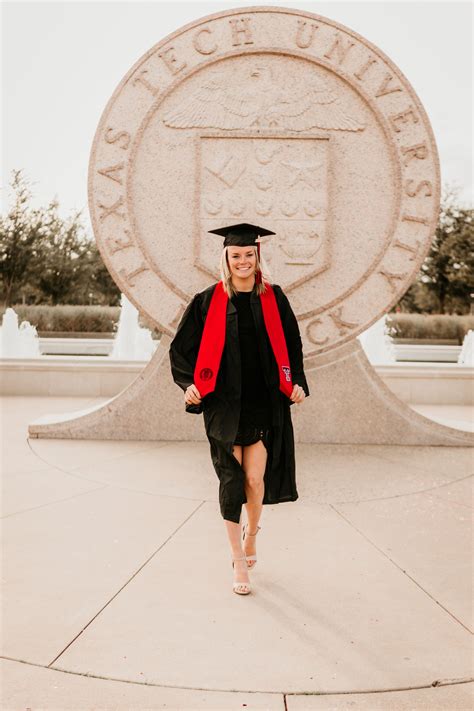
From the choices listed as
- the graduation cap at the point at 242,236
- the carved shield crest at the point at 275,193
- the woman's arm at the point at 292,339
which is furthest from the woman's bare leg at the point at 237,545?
the carved shield crest at the point at 275,193

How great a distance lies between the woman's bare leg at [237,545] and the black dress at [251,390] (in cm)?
6

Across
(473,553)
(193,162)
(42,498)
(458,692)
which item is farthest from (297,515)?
(193,162)

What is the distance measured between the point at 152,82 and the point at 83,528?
3.68 meters

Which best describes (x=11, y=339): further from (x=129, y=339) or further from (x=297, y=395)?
(x=297, y=395)

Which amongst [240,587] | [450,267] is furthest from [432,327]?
[240,587]

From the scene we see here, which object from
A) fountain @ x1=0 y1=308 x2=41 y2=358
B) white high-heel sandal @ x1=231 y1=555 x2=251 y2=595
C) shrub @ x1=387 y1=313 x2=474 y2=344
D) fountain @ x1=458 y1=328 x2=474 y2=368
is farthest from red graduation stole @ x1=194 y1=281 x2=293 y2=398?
shrub @ x1=387 y1=313 x2=474 y2=344

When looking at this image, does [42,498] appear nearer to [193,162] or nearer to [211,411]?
[211,411]

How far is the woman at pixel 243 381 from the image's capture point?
320 cm

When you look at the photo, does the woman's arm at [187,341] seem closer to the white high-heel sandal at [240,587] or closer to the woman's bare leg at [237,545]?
the woman's bare leg at [237,545]

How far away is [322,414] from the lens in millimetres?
5926

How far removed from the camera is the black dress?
3254mm

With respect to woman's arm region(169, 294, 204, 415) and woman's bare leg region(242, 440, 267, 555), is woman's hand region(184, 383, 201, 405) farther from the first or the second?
woman's bare leg region(242, 440, 267, 555)

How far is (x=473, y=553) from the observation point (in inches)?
140

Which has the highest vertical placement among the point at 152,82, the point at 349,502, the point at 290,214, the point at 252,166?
the point at 152,82
